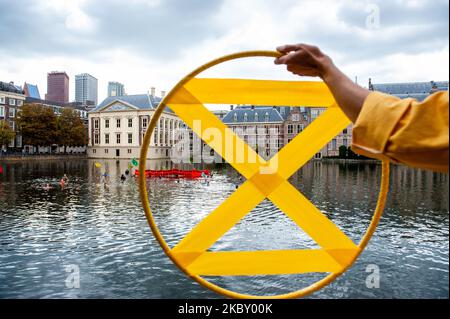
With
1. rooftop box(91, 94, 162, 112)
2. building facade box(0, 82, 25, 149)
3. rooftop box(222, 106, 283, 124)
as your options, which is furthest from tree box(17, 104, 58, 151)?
rooftop box(222, 106, 283, 124)

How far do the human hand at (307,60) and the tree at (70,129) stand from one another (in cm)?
8947

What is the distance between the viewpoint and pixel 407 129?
3.93ft

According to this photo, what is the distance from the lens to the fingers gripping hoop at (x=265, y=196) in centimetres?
272

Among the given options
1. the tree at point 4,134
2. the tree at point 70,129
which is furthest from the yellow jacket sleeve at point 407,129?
the tree at point 70,129

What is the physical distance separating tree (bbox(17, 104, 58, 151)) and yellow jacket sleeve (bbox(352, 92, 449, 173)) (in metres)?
86.5

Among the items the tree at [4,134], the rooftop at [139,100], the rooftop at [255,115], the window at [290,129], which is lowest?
the tree at [4,134]

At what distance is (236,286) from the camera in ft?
28.0

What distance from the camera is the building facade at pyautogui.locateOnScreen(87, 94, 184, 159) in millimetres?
90062

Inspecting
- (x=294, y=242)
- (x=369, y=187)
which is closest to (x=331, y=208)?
(x=294, y=242)

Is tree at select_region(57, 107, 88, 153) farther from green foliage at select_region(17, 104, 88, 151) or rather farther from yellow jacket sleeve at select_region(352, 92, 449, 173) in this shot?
yellow jacket sleeve at select_region(352, 92, 449, 173)

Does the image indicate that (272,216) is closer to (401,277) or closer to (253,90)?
(401,277)

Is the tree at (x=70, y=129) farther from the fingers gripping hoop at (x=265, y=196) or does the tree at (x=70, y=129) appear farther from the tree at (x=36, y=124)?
the fingers gripping hoop at (x=265, y=196)

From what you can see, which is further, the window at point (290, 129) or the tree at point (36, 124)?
the window at point (290, 129)

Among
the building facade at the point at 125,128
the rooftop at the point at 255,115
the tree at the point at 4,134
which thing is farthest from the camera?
the building facade at the point at 125,128
